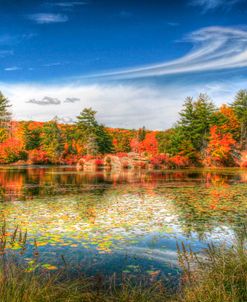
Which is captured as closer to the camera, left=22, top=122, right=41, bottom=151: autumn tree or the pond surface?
the pond surface

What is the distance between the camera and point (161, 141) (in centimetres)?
5397

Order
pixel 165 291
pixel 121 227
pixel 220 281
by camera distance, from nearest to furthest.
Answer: pixel 220 281, pixel 165 291, pixel 121 227

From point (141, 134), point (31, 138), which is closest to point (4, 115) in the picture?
point (31, 138)

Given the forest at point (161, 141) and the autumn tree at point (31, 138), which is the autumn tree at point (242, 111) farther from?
the autumn tree at point (31, 138)

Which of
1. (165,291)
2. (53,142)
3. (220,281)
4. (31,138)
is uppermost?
(31,138)

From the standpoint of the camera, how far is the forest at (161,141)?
156 feet

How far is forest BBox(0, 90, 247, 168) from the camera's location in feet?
156

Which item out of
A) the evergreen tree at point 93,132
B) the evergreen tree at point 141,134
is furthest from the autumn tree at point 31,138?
the evergreen tree at point 141,134

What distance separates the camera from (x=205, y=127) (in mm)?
49406

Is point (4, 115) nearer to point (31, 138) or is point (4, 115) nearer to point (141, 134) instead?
point (31, 138)

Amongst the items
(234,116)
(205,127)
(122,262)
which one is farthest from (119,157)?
(122,262)

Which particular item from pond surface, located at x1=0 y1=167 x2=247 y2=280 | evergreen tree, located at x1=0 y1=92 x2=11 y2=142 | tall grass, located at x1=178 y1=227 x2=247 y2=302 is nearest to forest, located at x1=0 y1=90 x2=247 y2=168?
evergreen tree, located at x1=0 y1=92 x2=11 y2=142

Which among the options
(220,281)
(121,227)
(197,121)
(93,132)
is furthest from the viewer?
(93,132)

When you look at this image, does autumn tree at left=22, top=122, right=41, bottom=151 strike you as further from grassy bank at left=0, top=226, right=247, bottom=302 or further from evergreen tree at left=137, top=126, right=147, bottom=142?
grassy bank at left=0, top=226, right=247, bottom=302
